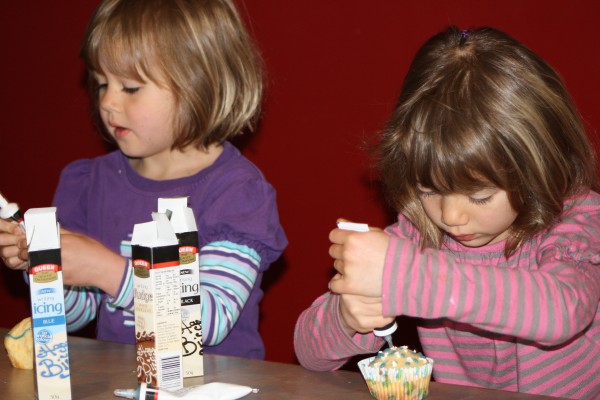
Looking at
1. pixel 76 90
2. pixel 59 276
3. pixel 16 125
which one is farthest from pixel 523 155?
pixel 16 125

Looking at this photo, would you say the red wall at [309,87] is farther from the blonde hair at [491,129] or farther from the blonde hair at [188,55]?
the blonde hair at [491,129]

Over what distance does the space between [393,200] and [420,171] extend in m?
0.18

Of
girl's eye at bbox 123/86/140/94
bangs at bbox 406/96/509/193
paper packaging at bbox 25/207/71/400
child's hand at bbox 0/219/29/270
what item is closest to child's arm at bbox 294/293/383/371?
bangs at bbox 406/96/509/193

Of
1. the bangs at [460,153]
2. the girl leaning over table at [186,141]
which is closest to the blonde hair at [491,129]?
the bangs at [460,153]

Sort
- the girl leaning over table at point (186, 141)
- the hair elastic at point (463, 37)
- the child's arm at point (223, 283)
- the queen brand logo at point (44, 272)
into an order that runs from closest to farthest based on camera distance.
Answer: the queen brand logo at point (44, 272)
the hair elastic at point (463, 37)
the child's arm at point (223, 283)
the girl leaning over table at point (186, 141)

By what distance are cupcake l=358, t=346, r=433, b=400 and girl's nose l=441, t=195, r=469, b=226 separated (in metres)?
0.21

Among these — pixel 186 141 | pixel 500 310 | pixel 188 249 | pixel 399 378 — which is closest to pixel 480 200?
pixel 500 310

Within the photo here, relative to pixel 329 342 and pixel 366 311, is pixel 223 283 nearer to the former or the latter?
pixel 329 342

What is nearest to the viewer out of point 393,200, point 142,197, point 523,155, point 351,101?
point 523,155

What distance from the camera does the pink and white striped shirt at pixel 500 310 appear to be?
1.03 meters

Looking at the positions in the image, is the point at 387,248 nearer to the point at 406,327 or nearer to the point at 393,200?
the point at 393,200

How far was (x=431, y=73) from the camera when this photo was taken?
4.00 ft

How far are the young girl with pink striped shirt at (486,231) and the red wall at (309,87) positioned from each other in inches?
14.3

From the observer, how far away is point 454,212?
1156mm
